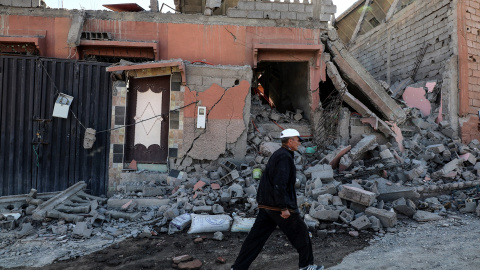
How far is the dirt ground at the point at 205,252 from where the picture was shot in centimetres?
409

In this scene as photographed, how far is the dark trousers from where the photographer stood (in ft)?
11.2

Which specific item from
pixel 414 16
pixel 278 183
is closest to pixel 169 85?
Result: pixel 278 183

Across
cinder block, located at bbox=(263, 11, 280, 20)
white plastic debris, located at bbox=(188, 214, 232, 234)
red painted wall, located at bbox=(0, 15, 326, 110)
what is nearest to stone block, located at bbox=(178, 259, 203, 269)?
white plastic debris, located at bbox=(188, 214, 232, 234)

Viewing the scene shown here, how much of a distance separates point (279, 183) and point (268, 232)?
23.5 inches

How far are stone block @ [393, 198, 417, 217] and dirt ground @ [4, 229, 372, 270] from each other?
42.5 inches

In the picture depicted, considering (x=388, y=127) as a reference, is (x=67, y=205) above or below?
below

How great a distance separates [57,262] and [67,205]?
7.31 feet

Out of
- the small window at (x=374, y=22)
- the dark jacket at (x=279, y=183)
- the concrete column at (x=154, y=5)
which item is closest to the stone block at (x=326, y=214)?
the dark jacket at (x=279, y=183)

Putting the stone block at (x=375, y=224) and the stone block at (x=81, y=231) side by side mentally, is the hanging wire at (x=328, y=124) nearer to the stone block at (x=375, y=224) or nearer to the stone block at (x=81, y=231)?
the stone block at (x=375, y=224)

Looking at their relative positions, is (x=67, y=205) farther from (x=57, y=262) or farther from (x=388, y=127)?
(x=388, y=127)

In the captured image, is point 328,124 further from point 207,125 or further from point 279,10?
point 279,10

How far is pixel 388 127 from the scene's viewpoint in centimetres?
823

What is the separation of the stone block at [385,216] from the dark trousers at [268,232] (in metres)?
2.35

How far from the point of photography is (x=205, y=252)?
4.49 meters
